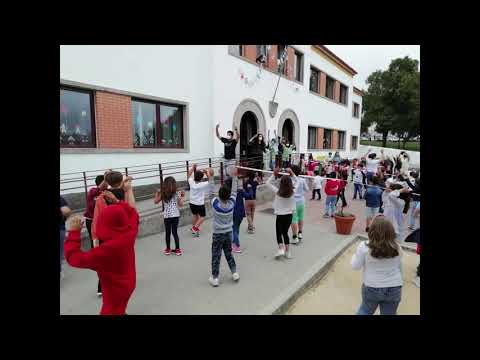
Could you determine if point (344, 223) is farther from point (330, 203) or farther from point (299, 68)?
point (299, 68)

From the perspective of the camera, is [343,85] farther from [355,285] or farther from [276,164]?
[355,285]

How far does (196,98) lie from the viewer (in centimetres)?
959

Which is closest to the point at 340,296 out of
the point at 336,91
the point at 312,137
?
the point at 312,137

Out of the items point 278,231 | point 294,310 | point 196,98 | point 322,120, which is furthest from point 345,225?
point 322,120

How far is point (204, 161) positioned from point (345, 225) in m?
5.25

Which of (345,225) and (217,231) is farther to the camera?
(345,225)

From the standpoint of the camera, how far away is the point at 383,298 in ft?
9.14

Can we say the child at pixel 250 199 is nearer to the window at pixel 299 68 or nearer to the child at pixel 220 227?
the child at pixel 220 227

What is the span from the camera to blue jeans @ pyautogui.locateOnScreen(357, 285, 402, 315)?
2.78m

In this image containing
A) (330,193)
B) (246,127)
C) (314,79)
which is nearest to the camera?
(330,193)

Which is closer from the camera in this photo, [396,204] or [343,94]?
[396,204]

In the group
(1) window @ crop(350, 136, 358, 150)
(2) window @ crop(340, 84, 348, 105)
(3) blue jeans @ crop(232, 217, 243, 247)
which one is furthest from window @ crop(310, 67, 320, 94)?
(3) blue jeans @ crop(232, 217, 243, 247)

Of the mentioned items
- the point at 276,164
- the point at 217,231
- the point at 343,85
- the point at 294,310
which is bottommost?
the point at 294,310

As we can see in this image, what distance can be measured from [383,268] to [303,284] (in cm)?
170
